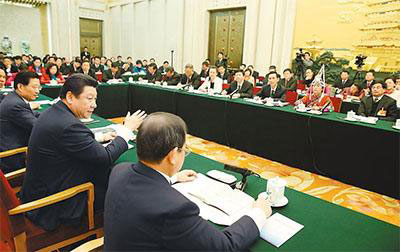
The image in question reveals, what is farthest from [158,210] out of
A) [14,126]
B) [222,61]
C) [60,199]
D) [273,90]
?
[222,61]

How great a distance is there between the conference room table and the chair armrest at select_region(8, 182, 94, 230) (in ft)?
9.34

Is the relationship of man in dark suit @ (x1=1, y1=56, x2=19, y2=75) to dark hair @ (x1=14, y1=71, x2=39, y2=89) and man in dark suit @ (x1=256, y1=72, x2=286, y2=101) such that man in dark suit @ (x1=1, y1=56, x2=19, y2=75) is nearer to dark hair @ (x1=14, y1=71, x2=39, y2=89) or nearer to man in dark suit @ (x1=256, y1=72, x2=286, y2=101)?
dark hair @ (x1=14, y1=71, x2=39, y2=89)

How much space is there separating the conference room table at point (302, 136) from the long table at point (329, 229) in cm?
220

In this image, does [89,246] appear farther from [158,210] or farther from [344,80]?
[344,80]

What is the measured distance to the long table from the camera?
105cm

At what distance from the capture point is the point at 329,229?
1.16m

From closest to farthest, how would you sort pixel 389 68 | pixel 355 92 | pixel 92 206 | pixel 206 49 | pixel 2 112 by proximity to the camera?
pixel 92 206
pixel 2 112
pixel 355 92
pixel 389 68
pixel 206 49

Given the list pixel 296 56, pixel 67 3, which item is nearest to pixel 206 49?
pixel 296 56

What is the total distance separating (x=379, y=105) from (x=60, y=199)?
15.5 feet

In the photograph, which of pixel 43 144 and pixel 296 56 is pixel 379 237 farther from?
pixel 296 56

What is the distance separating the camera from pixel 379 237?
112cm

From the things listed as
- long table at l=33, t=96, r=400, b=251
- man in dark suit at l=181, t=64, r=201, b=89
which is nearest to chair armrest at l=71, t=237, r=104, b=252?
long table at l=33, t=96, r=400, b=251

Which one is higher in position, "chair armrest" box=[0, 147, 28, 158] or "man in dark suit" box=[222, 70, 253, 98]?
"man in dark suit" box=[222, 70, 253, 98]

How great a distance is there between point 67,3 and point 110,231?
47.3 ft
